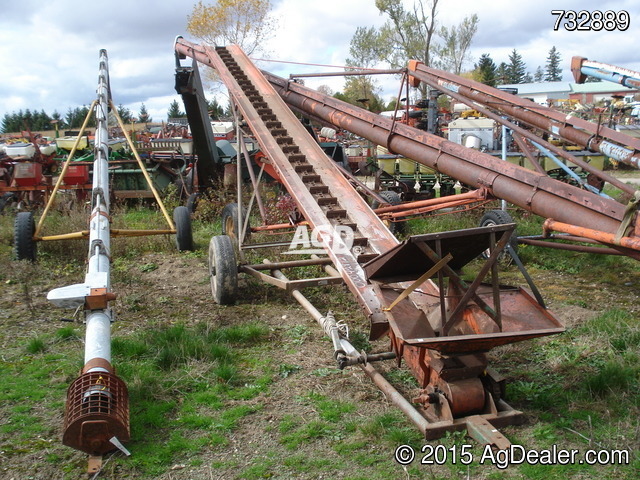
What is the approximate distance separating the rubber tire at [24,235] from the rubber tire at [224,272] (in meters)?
3.13

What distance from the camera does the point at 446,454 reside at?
11.8 ft

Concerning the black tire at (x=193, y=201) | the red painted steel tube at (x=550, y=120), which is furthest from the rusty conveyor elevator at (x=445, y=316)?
the black tire at (x=193, y=201)

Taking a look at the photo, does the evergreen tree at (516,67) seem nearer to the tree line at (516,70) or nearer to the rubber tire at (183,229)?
the tree line at (516,70)

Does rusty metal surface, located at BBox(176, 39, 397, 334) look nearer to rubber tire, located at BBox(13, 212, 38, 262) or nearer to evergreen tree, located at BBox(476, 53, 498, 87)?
rubber tire, located at BBox(13, 212, 38, 262)

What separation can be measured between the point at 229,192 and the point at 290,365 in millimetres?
7768

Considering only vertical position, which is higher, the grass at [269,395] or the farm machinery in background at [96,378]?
the farm machinery in background at [96,378]

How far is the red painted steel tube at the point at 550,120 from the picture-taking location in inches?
243

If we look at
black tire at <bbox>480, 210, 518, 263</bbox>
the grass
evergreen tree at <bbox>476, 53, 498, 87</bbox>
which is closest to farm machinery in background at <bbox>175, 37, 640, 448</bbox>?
the grass

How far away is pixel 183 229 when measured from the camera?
950cm

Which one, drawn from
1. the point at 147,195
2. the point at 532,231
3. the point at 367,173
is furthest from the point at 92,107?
the point at 367,173

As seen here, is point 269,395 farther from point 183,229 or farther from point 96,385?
point 183,229

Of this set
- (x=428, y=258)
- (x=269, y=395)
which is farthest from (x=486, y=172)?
(x=269, y=395)

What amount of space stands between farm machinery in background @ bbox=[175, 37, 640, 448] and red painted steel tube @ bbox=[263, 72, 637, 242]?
0.5 inches

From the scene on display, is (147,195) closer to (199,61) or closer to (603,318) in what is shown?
(199,61)
